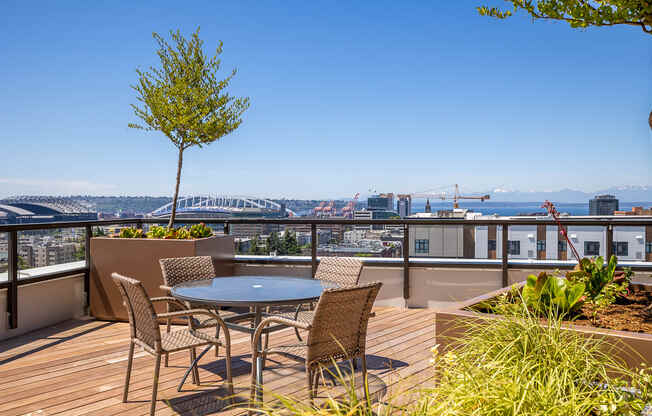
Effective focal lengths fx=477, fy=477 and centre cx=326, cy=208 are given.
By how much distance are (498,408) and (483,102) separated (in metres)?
28.7

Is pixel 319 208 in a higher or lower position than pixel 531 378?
higher

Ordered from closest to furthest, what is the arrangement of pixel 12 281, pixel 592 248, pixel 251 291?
pixel 251 291
pixel 12 281
pixel 592 248

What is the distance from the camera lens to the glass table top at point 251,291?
295 centimetres

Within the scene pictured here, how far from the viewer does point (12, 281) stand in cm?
489

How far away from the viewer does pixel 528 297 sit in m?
2.83

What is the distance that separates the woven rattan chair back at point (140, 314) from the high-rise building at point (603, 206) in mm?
6518

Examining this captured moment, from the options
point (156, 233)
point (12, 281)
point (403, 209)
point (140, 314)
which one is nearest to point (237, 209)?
point (156, 233)

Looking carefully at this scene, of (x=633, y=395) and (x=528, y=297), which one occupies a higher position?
(x=528, y=297)

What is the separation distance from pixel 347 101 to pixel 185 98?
21.0 metres

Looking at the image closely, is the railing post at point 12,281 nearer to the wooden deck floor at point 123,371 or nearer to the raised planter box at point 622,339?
the wooden deck floor at point 123,371

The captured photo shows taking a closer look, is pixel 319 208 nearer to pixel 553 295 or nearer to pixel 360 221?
pixel 360 221

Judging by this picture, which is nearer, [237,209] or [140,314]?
[140,314]

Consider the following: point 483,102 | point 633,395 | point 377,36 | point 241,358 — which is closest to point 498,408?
point 633,395

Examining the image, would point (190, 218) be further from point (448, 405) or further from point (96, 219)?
point (448, 405)
